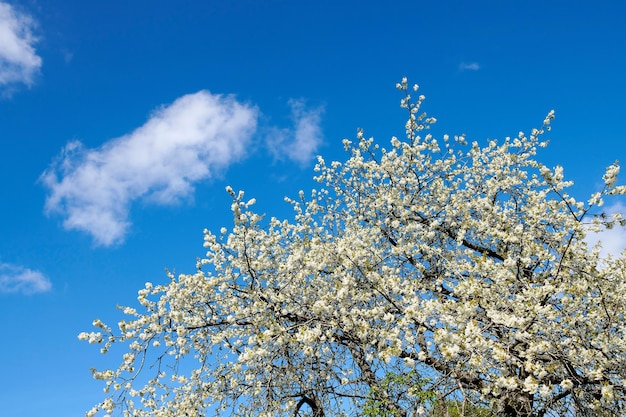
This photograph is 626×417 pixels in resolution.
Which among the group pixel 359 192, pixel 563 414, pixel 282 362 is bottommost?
pixel 563 414

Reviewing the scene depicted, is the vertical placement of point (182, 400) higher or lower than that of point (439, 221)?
lower

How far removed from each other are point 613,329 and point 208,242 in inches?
286

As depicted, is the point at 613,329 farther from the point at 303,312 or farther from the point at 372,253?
the point at 303,312

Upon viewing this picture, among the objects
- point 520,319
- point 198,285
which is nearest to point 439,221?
point 520,319

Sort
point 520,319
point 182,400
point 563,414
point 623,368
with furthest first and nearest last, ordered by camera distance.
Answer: point 182,400 → point 563,414 → point 623,368 → point 520,319

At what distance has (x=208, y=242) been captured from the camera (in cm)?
955

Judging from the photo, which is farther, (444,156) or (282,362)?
(444,156)

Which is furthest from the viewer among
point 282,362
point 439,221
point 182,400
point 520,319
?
point 439,221

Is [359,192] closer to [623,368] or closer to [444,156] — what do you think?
[444,156]

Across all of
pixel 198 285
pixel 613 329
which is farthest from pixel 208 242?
pixel 613 329

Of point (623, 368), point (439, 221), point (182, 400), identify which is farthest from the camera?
point (439, 221)

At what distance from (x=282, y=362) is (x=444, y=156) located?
6232 millimetres

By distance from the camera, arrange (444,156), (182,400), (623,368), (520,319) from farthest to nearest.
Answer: (444,156), (182,400), (623,368), (520,319)

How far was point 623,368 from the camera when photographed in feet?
23.6
